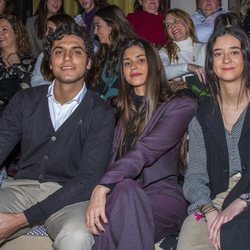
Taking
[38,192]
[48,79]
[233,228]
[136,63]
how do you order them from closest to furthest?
1. [233,228]
2. [38,192]
3. [136,63]
4. [48,79]

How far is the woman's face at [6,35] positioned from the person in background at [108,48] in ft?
2.23

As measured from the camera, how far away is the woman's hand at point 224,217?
2373 millimetres

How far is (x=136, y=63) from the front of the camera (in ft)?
10.1

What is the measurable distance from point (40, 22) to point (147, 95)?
A: 2169 mm

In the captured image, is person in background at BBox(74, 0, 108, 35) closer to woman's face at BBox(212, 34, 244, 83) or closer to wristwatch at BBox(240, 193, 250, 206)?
woman's face at BBox(212, 34, 244, 83)

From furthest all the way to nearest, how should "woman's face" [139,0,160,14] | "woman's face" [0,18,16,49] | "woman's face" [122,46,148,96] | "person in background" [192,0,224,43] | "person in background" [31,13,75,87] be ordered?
1. "woman's face" [139,0,160,14]
2. "person in background" [192,0,224,43]
3. "woman's face" [0,18,16,49]
4. "person in background" [31,13,75,87]
5. "woman's face" [122,46,148,96]

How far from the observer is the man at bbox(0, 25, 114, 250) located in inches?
106

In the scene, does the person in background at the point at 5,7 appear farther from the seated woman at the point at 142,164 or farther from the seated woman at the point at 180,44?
the seated woman at the point at 142,164

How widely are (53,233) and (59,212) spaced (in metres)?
0.11

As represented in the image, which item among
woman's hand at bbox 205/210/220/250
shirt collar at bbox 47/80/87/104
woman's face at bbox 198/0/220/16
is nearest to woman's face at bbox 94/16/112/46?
woman's face at bbox 198/0/220/16

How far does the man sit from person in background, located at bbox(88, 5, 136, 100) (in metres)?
0.72

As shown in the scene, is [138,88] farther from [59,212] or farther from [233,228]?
[233,228]

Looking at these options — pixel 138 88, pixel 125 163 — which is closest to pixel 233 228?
pixel 125 163

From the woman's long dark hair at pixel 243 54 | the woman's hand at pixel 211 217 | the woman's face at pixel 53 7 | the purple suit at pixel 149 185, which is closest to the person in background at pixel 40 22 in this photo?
the woman's face at pixel 53 7
